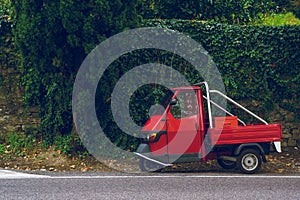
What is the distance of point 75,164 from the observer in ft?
39.4

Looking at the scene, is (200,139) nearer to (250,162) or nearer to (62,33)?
(250,162)

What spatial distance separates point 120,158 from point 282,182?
4.25 metres

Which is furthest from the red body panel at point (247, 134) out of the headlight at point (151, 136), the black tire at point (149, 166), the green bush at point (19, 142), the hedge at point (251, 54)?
the green bush at point (19, 142)

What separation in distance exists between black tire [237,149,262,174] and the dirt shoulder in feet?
2.17

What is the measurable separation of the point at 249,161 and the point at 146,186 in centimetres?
295

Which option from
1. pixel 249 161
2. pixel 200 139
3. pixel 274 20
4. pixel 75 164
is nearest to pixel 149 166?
pixel 200 139

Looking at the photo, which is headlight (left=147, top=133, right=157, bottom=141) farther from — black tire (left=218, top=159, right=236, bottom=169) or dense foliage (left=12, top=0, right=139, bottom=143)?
dense foliage (left=12, top=0, right=139, bottom=143)

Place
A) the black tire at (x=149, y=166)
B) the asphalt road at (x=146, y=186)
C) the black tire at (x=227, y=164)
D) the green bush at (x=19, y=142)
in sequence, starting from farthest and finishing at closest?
the green bush at (x=19, y=142), the black tire at (x=227, y=164), the black tire at (x=149, y=166), the asphalt road at (x=146, y=186)

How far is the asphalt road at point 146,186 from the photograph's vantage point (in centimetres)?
795

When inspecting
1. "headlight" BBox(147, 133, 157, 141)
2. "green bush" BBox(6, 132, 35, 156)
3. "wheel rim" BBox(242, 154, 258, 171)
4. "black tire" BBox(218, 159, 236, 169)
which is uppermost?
"headlight" BBox(147, 133, 157, 141)

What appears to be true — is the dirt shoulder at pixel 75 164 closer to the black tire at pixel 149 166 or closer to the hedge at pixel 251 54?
the black tire at pixel 149 166

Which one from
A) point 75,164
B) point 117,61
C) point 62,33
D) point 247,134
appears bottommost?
point 75,164

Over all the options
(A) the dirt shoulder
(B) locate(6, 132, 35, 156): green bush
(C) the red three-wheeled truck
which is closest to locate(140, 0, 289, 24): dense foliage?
(B) locate(6, 132, 35, 156): green bush

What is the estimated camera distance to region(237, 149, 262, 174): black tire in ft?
35.5
